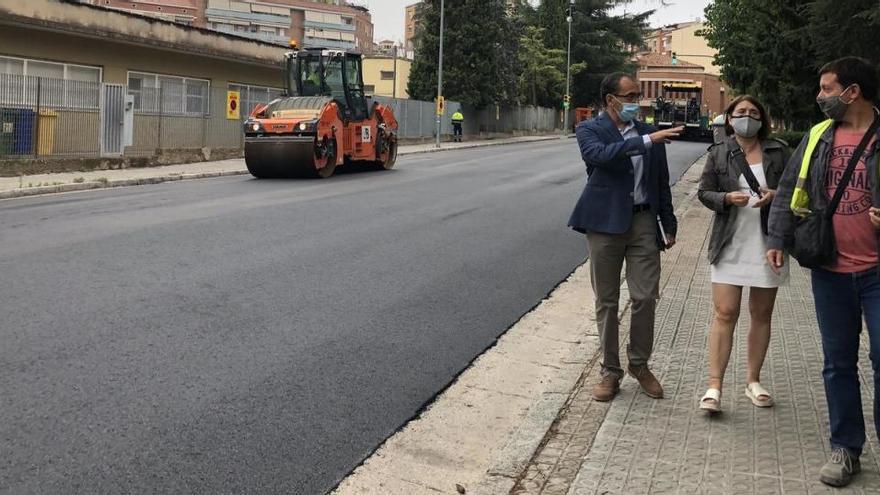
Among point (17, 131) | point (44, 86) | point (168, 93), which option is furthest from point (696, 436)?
point (168, 93)

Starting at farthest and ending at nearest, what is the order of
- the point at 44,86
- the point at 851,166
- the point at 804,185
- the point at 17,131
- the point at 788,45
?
the point at 44,86 < the point at 17,131 < the point at 788,45 < the point at 804,185 < the point at 851,166

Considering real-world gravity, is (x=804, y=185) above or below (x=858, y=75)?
below

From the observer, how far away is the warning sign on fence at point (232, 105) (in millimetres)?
29547

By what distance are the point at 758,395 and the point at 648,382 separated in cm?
60

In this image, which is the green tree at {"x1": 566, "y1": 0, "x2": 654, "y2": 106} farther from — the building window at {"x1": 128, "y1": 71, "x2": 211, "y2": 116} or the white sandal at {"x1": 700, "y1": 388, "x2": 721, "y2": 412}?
the white sandal at {"x1": 700, "y1": 388, "x2": 721, "y2": 412}

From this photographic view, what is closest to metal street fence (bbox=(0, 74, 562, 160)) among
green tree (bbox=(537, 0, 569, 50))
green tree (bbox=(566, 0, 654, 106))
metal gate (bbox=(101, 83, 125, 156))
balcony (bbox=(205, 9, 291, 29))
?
metal gate (bbox=(101, 83, 125, 156))

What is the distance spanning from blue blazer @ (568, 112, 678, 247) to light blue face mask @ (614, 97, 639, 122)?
0.08 m

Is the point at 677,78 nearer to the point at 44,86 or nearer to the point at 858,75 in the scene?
the point at 44,86

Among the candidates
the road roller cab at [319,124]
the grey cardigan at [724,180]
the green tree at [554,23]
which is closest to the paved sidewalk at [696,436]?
the grey cardigan at [724,180]

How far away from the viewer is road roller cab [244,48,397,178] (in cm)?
2042

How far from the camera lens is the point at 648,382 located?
532 centimetres

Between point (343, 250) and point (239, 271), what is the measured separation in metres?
1.70

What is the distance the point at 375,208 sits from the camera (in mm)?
14586

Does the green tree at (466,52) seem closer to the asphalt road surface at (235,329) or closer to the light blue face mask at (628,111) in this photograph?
the asphalt road surface at (235,329)
